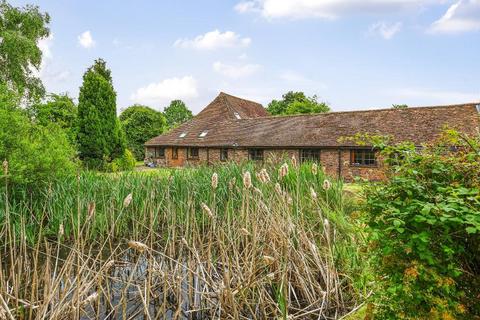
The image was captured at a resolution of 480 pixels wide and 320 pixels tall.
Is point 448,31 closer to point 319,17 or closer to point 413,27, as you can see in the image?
point 413,27

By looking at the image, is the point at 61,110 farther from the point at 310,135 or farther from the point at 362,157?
the point at 362,157

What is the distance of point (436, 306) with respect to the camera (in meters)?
2.28

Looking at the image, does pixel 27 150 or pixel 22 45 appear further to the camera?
pixel 22 45

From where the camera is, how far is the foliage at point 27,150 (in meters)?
7.30

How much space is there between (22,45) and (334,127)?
18.0m

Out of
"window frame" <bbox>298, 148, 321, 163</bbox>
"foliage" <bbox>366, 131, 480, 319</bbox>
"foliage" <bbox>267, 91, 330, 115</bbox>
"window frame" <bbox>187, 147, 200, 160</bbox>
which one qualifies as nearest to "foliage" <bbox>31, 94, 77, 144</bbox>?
"window frame" <bbox>187, 147, 200, 160</bbox>

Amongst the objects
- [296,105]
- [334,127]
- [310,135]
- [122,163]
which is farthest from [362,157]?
[296,105]

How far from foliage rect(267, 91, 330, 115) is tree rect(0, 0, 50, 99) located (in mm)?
28270

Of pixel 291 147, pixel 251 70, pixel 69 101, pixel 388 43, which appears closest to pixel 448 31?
pixel 388 43

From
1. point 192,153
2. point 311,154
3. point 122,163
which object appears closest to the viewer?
point 311,154

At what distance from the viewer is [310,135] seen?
20.6 m

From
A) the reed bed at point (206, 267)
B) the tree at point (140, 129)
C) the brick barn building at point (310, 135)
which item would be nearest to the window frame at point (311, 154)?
the brick barn building at point (310, 135)

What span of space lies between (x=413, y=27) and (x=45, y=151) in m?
14.6

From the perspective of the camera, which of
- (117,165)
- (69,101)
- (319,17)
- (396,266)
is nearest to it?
(396,266)
